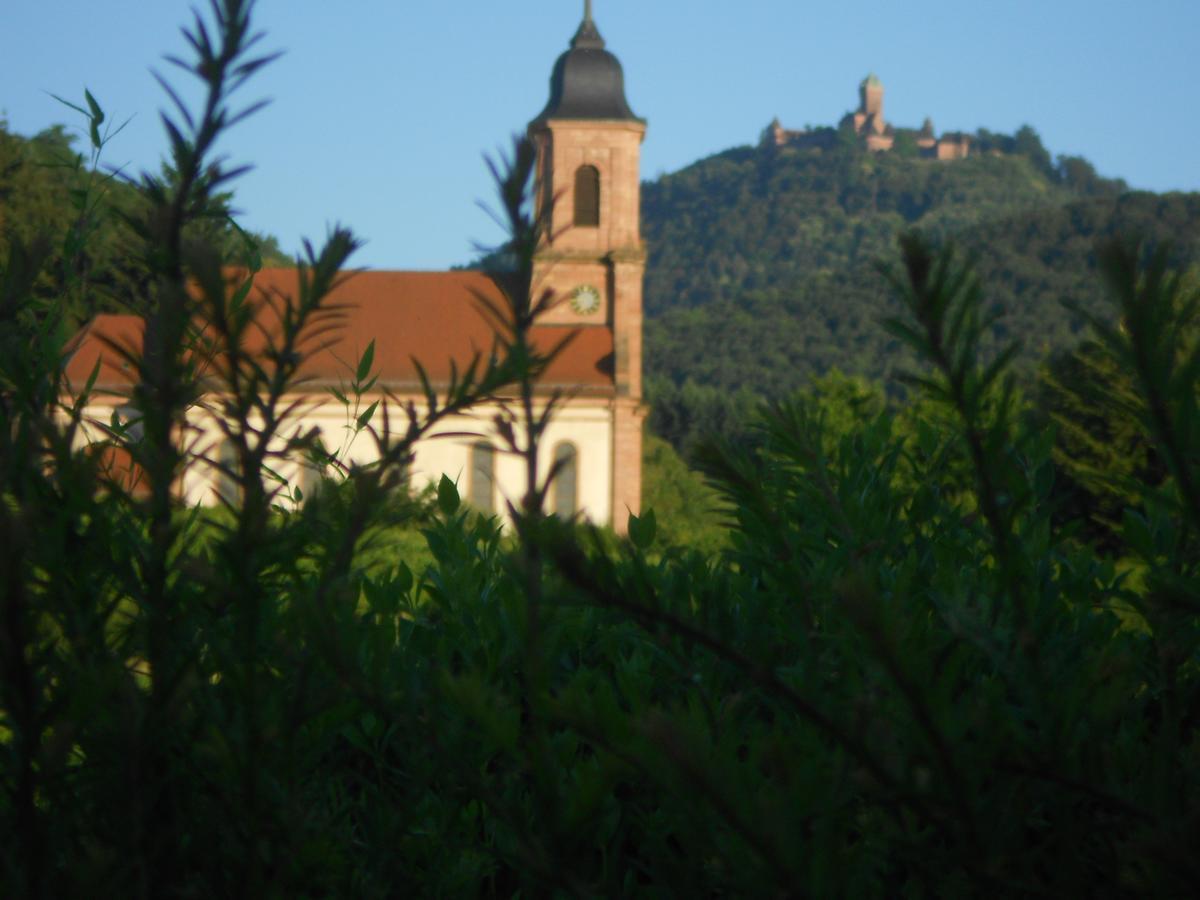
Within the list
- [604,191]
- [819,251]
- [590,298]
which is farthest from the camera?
[819,251]

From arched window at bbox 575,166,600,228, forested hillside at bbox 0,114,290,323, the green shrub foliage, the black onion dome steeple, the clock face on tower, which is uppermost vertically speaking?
the black onion dome steeple

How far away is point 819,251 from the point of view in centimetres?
18138

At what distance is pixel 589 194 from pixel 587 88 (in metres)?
3.81

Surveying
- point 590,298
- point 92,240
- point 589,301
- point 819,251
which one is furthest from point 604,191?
point 819,251

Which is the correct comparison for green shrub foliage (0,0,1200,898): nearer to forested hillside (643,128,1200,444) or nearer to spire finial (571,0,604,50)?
spire finial (571,0,604,50)

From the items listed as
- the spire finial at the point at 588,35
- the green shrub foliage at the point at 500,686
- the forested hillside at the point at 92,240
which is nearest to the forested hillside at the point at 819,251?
the spire finial at the point at 588,35

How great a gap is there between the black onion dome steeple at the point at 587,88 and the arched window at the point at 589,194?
179 cm

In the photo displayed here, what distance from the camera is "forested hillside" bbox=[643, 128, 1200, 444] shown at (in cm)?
9900

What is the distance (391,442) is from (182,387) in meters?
0.21

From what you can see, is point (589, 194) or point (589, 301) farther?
point (589, 194)

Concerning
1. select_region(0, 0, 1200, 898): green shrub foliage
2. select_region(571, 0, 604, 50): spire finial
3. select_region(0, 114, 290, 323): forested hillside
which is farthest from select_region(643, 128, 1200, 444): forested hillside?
select_region(0, 0, 1200, 898): green shrub foliage

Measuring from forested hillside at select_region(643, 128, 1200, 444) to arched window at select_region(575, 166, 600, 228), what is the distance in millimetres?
33675

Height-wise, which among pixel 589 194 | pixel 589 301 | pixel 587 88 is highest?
pixel 587 88

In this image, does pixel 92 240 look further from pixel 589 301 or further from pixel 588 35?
pixel 588 35
